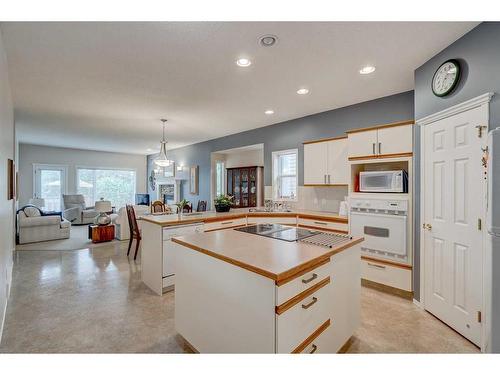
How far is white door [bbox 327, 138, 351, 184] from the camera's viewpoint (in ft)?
12.6

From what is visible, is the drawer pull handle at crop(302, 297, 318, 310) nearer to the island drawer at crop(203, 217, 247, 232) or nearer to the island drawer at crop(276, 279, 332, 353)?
the island drawer at crop(276, 279, 332, 353)

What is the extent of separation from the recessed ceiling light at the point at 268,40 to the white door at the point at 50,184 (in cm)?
936

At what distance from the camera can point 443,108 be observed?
7.74ft

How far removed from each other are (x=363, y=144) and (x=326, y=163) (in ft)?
2.58

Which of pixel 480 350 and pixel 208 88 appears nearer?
pixel 480 350

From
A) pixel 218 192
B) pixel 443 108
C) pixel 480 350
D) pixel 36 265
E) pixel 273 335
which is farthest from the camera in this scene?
pixel 218 192

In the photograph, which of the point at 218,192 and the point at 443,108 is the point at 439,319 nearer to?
the point at 443,108

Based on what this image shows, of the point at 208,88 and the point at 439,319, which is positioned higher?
the point at 208,88

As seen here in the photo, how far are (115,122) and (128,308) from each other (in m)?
3.85

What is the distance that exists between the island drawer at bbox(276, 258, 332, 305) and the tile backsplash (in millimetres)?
2741

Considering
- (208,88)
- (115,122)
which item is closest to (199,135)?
(115,122)

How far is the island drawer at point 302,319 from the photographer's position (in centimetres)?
129

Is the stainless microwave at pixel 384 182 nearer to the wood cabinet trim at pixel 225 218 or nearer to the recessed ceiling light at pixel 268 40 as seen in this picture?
the wood cabinet trim at pixel 225 218
